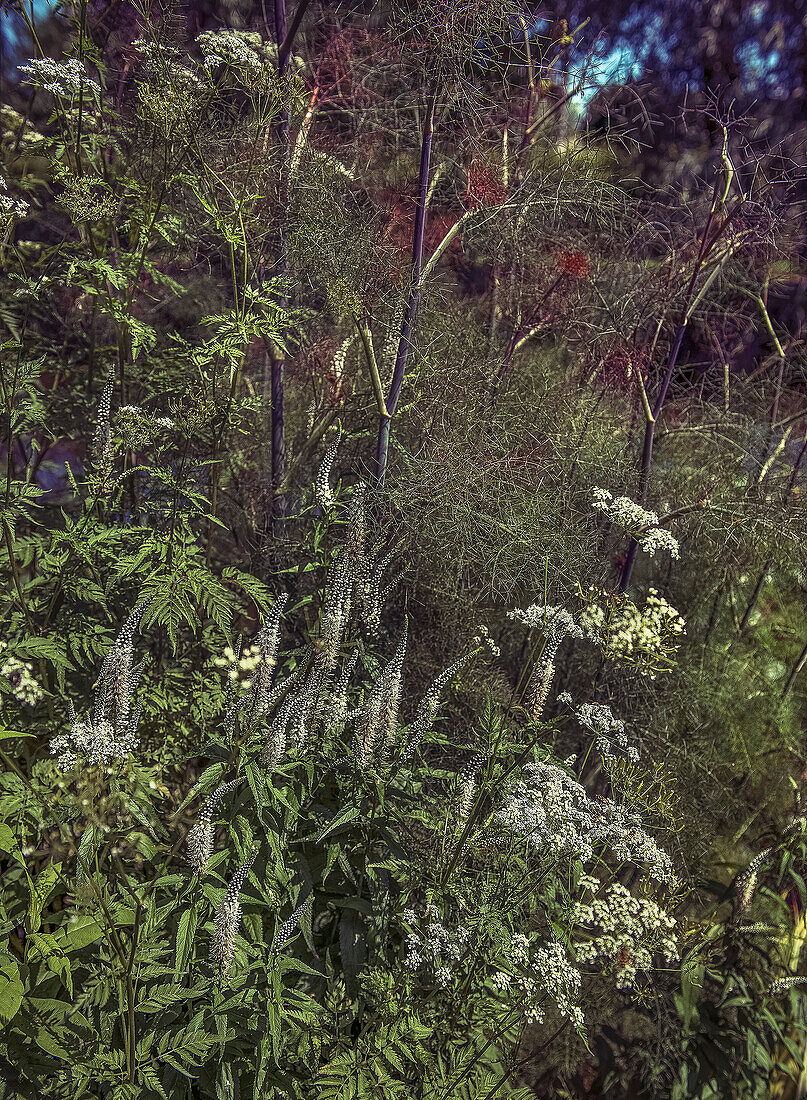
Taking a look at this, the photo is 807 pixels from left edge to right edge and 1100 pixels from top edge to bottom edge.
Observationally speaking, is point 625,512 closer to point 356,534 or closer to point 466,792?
point 356,534

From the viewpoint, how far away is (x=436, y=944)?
1733 millimetres

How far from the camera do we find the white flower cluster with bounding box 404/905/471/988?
1.72 metres

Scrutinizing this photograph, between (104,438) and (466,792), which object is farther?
(104,438)

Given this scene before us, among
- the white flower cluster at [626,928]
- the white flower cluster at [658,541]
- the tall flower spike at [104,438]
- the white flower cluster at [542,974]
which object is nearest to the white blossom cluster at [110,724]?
the tall flower spike at [104,438]

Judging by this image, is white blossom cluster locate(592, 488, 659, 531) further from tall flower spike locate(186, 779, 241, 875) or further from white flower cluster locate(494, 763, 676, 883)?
tall flower spike locate(186, 779, 241, 875)

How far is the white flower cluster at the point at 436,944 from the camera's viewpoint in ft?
5.65

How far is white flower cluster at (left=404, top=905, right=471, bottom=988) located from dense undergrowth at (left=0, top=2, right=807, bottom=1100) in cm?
3

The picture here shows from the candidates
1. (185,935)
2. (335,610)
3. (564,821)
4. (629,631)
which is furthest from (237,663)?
(629,631)

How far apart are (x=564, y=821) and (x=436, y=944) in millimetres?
476

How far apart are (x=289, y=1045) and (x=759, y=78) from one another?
551cm

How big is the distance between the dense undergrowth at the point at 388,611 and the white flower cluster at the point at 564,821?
0.02m

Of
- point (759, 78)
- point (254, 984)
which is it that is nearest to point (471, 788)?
point (254, 984)

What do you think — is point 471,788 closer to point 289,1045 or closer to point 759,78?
point 289,1045

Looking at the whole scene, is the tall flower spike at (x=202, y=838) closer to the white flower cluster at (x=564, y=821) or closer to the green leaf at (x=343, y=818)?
the green leaf at (x=343, y=818)
